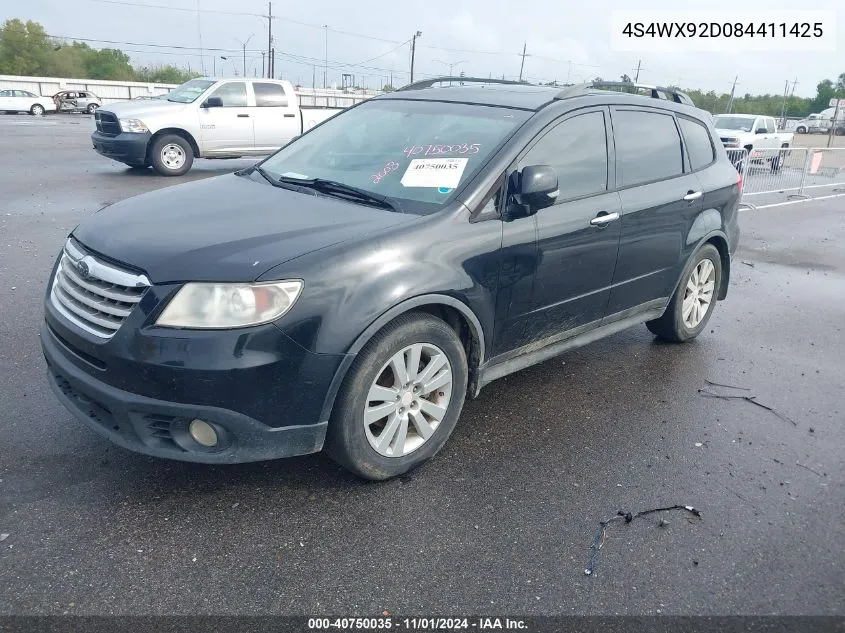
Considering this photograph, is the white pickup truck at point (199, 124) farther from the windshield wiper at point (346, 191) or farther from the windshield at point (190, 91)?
the windshield wiper at point (346, 191)

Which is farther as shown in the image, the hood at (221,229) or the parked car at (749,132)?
the parked car at (749,132)

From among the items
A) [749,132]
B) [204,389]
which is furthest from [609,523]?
[749,132]

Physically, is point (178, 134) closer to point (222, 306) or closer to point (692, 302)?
point (692, 302)

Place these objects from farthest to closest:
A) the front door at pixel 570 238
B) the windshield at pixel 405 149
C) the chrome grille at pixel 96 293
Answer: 1. the front door at pixel 570 238
2. the windshield at pixel 405 149
3. the chrome grille at pixel 96 293

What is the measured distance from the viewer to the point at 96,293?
305 cm

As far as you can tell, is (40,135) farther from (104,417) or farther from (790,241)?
(104,417)

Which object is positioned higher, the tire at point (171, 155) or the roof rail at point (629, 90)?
the roof rail at point (629, 90)

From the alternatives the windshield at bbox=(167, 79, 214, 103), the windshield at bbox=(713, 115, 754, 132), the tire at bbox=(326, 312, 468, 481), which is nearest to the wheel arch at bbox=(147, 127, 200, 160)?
the windshield at bbox=(167, 79, 214, 103)

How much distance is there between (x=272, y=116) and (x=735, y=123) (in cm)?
1635

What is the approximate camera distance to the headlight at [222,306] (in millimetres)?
2828

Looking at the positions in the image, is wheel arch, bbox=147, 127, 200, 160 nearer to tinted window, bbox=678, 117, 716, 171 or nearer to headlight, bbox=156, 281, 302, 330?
tinted window, bbox=678, 117, 716, 171

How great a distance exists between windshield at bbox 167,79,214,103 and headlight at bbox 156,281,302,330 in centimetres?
1205

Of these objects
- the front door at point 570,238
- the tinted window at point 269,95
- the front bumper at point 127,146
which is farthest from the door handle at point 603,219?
the tinted window at point 269,95

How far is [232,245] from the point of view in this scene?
3.06 meters
